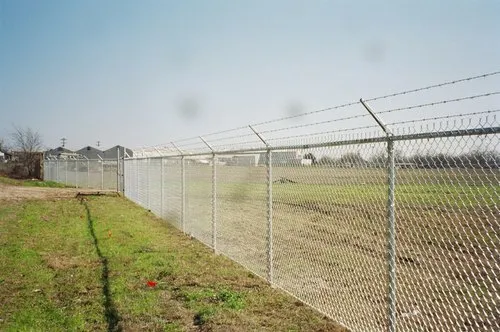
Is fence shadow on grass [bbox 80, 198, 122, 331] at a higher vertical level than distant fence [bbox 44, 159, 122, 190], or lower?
lower

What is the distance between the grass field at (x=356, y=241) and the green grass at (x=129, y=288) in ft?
1.80

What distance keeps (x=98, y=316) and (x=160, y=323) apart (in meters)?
0.77

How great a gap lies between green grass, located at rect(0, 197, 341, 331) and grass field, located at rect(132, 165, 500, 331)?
548mm

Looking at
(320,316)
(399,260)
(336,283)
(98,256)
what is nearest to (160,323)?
(320,316)

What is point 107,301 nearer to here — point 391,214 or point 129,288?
point 129,288

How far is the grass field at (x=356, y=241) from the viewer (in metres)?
4.40

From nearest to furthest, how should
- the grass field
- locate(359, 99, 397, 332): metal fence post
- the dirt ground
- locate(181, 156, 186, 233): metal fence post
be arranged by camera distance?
locate(359, 99, 397, 332): metal fence post → the grass field → locate(181, 156, 186, 233): metal fence post → the dirt ground

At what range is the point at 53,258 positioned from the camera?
26.1 ft

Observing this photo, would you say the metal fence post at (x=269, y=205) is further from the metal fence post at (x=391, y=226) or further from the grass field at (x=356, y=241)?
the metal fence post at (x=391, y=226)

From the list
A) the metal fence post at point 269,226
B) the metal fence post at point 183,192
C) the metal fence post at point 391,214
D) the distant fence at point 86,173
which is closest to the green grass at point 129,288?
the metal fence post at point 269,226

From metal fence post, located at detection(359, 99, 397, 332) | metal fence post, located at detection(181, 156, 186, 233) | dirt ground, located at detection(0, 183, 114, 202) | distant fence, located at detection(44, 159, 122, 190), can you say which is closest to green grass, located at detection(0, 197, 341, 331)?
metal fence post, located at detection(181, 156, 186, 233)

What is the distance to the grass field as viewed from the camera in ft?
14.4

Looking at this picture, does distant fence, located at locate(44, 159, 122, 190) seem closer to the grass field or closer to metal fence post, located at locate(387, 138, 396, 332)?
the grass field

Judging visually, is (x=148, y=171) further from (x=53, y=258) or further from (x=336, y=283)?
(x=336, y=283)
